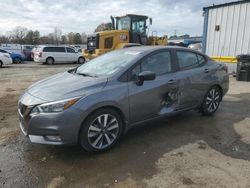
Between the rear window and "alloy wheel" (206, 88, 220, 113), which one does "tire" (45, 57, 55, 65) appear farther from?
"alloy wheel" (206, 88, 220, 113)

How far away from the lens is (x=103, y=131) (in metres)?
3.33

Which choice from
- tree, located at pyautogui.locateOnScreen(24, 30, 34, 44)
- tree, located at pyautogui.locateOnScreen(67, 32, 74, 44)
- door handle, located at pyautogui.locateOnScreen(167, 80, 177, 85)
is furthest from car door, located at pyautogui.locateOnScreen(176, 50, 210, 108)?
tree, located at pyautogui.locateOnScreen(67, 32, 74, 44)

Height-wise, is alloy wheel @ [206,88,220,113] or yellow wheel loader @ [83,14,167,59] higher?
yellow wheel loader @ [83,14,167,59]

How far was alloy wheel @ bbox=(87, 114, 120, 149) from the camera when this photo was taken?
323cm

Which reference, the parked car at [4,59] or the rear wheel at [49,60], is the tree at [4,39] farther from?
the parked car at [4,59]

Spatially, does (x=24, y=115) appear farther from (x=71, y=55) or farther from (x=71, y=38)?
(x=71, y=38)

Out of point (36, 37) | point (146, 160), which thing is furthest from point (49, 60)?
point (36, 37)

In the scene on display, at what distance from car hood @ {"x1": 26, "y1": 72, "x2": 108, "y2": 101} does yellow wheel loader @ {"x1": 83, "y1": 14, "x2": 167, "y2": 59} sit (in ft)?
32.7

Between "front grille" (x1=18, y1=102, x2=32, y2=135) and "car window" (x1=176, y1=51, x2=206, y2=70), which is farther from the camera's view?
"car window" (x1=176, y1=51, x2=206, y2=70)

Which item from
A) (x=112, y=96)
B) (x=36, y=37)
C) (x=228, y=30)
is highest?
(x=36, y=37)

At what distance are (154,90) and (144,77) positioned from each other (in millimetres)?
369

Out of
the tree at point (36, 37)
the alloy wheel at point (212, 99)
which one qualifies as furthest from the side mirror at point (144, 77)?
the tree at point (36, 37)

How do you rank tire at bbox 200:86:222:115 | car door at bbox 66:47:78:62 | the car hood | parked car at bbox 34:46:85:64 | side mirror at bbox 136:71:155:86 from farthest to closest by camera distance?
car door at bbox 66:47:78:62, parked car at bbox 34:46:85:64, tire at bbox 200:86:222:115, side mirror at bbox 136:71:155:86, the car hood

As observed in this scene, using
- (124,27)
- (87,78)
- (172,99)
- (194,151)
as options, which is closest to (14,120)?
(87,78)
